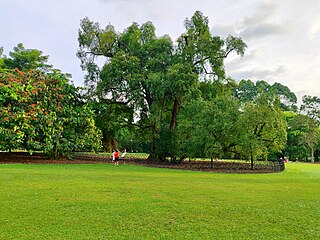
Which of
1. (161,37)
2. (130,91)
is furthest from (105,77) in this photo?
(161,37)

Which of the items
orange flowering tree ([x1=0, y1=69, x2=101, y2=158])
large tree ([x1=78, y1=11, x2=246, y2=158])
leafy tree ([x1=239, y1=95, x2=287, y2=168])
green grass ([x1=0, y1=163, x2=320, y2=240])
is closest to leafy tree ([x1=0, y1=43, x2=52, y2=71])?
large tree ([x1=78, y1=11, x2=246, y2=158])

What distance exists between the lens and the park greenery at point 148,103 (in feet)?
62.1

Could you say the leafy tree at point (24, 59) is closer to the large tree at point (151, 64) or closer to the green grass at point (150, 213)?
the large tree at point (151, 64)

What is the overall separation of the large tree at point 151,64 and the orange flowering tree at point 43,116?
3.22 m

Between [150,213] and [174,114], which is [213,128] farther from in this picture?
[150,213]

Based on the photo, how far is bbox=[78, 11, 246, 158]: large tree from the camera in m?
22.3

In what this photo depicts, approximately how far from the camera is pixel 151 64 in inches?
916

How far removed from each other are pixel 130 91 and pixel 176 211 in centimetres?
1804

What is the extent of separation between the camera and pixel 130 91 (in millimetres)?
23578

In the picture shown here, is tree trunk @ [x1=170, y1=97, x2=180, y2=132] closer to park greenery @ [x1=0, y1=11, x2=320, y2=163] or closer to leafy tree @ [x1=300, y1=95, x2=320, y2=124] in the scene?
park greenery @ [x1=0, y1=11, x2=320, y2=163]

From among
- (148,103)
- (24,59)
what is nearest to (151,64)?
(148,103)

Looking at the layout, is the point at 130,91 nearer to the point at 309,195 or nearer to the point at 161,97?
the point at 161,97

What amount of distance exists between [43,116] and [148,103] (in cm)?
880

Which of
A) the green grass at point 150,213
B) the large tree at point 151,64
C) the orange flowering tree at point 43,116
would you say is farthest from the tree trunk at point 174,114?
the green grass at point 150,213
